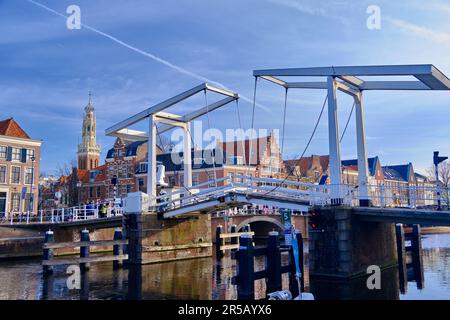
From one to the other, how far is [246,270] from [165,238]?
326 inches

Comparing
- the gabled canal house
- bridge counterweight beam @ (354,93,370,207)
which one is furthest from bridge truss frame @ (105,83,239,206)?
the gabled canal house

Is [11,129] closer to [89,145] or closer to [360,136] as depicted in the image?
[360,136]

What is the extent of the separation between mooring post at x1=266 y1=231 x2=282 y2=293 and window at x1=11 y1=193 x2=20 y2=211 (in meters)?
23.2

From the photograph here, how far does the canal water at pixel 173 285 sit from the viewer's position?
10.7 metres

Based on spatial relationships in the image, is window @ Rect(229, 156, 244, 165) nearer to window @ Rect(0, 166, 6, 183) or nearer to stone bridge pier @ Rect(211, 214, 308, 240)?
stone bridge pier @ Rect(211, 214, 308, 240)

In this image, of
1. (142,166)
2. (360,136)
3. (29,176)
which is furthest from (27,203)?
(360,136)

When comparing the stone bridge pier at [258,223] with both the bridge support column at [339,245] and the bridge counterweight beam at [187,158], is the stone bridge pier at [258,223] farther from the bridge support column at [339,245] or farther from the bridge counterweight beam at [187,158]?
the bridge support column at [339,245]

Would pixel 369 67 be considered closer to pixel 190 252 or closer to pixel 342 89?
pixel 342 89

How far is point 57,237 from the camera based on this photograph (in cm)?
2169

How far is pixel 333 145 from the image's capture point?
A: 495 inches

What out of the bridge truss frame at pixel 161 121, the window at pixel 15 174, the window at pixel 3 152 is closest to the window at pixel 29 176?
the window at pixel 15 174

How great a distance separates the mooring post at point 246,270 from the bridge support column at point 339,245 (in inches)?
106

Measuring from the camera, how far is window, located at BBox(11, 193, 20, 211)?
2897 centimetres
